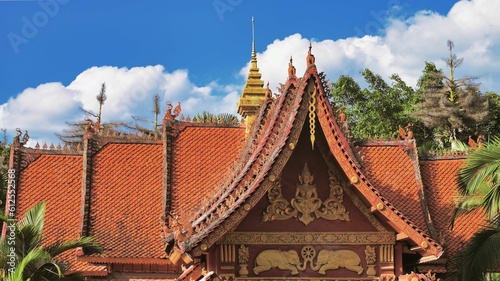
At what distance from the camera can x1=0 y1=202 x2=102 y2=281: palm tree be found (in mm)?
12688

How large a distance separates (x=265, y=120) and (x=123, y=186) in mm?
4276

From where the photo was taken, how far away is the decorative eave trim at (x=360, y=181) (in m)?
11.2

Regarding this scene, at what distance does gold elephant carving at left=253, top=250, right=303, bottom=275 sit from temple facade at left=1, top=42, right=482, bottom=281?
0.02 meters

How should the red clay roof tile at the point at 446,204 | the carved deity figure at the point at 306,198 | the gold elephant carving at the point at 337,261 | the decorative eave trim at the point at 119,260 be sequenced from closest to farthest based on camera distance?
the gold elephant carving at the point at 337,261 < the carved deity figure at the point at 306,198 < the decorative eave trim at the point at 119,260 < the red clay roof tile at the point at 446,204

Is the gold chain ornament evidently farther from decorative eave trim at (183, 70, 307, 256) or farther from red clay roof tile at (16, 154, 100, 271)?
red clay roof tile at (16, 154, 100, 271)

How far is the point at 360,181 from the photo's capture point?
11320 mm

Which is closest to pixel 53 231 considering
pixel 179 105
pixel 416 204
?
pixel 179 105

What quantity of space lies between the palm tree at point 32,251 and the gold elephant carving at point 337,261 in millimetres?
4448

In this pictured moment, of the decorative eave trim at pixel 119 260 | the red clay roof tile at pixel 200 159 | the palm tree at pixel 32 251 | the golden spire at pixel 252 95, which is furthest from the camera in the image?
the golden spire at pixel 252 95

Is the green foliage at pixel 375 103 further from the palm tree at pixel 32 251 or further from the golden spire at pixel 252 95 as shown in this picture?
the palm tree at pixel 32 251

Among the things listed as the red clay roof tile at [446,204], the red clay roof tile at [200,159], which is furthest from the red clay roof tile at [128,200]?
the red clay roof tile at [446,204]

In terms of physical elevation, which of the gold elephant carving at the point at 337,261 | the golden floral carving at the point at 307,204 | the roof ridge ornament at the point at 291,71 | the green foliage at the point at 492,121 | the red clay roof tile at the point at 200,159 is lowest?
the gold elephant carving at the point at 337,261

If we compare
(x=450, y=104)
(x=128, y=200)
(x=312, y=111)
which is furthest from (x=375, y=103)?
(x=312, y=111)

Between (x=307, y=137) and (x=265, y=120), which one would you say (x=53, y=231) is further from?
(x=307, y=137)
